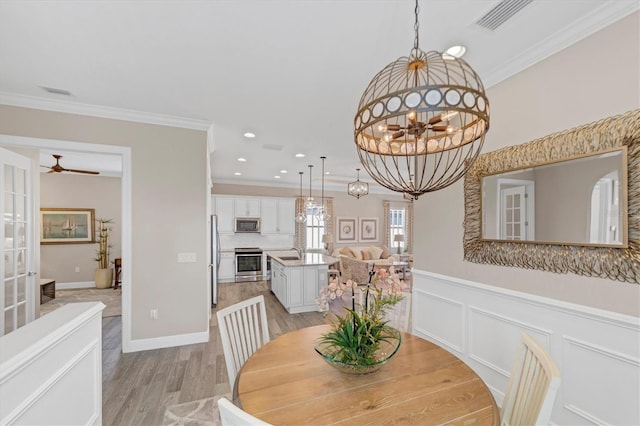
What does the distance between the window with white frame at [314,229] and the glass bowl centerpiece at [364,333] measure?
6.95 meters

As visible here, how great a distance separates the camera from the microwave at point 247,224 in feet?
24.4

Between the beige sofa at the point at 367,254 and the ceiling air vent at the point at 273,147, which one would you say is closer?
the ceiling air vent at the point at 273,147

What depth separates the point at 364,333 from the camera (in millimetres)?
1355

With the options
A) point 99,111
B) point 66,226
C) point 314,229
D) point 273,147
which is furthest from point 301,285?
point 66,226

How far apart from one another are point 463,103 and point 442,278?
2.08 metres

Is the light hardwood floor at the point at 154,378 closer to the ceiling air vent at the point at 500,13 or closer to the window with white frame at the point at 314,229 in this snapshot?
the ceiling air vent at the point at 500,13

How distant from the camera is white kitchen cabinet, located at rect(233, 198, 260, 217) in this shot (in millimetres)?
7457

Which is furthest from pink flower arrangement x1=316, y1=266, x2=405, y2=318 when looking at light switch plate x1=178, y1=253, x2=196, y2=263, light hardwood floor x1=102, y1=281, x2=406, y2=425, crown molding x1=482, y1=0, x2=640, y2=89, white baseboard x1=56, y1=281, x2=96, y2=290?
white baseboard x1=56, y1=281, x2=96, y2=290

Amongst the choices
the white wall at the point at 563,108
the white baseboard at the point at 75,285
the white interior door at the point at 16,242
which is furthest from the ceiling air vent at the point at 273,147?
the white baseboard at the point at 75,285

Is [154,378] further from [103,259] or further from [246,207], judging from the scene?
[246,207]

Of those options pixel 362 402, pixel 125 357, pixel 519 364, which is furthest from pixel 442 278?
pixel 125 357

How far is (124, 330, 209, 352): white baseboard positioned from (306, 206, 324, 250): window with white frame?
16.7 feet

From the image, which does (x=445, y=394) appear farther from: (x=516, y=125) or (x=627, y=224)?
(x=516, y=125)

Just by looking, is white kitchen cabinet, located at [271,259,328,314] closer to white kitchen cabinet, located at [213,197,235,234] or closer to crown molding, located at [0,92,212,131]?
crown molding, located at [0,92,212,131]
